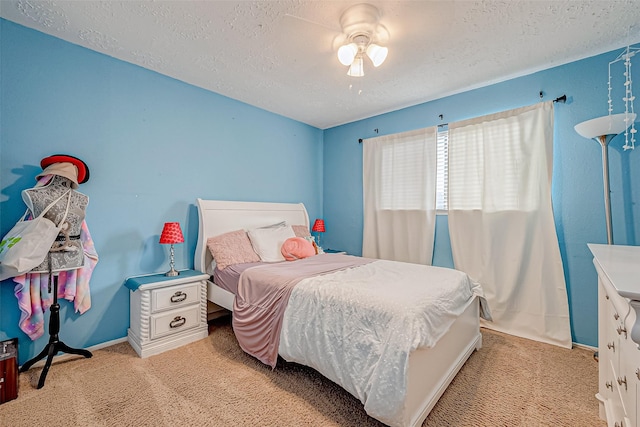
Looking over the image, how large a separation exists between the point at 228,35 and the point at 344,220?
2799 millimetres

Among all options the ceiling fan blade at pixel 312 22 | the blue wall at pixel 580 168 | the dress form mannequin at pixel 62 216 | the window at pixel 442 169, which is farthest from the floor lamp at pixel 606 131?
the dress form mannequin at pixel 62 216

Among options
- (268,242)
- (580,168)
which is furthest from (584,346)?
(268,242)

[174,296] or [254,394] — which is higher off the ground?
[174,296]

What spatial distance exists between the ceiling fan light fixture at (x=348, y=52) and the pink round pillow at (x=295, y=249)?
1889 mm

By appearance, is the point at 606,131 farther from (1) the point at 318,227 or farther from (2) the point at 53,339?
(2) the point at 53,339

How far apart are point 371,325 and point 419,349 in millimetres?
270

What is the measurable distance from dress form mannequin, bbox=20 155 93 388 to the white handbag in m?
0.08

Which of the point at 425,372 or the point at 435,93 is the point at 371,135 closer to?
the point at 435,93

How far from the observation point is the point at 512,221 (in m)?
2.75

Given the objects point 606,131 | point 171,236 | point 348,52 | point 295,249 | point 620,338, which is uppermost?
point 348,52

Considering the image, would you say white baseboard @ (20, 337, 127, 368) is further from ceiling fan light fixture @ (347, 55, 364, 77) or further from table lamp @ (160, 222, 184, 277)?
ceiling fan light fixture @ (347, 55, 364, 77)

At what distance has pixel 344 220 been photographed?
4238 millimetres

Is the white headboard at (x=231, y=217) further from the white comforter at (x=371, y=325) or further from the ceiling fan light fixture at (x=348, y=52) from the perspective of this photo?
the ceiling fan light fixture at (x=348, y=52)

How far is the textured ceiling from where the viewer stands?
1.85 metres
